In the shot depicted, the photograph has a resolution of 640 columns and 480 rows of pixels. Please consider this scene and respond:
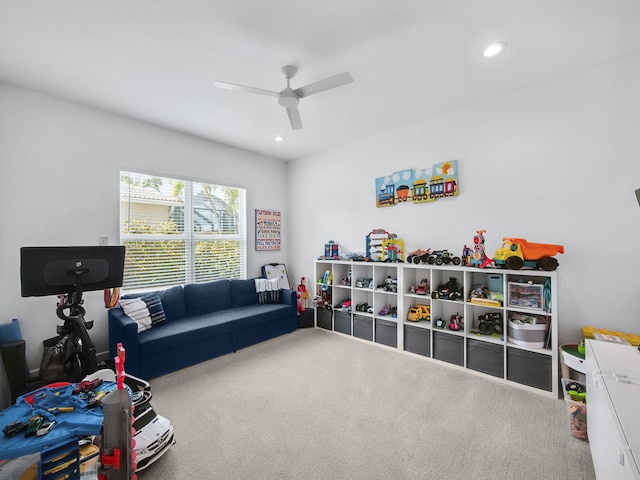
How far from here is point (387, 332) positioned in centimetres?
345

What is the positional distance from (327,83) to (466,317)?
8.58 ft

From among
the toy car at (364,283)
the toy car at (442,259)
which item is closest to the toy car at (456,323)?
the toy car at (442,259)

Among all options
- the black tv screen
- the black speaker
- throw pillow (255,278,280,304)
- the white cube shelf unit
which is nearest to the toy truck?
the white cube shelf unit

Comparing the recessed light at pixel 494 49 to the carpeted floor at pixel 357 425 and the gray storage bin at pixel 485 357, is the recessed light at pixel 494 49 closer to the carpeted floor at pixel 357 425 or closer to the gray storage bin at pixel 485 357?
the gray storage bin at pixel 485 357

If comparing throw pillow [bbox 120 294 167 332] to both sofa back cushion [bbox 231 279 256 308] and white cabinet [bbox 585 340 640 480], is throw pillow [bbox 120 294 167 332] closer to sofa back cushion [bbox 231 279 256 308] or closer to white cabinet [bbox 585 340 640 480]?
sofa back cushion [bbox 231 279 256 308]

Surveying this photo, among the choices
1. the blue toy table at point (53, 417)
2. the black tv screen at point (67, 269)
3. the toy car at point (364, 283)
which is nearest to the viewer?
the blue toy table at point (53, 417)

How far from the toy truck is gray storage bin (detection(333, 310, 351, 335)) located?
2066 mm

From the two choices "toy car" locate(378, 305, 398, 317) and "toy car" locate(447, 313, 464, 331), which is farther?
"toy car" locate(378, 305, 398, 317)

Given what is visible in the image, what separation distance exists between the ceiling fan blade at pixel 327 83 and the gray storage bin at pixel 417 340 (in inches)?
105

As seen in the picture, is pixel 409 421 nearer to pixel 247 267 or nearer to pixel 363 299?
pixel 363 299

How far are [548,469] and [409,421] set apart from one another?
2.63ft

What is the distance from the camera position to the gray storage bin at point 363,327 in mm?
3613

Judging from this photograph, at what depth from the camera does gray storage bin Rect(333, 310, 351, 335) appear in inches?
152

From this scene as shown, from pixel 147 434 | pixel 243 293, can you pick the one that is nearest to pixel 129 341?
pixel 147 434
